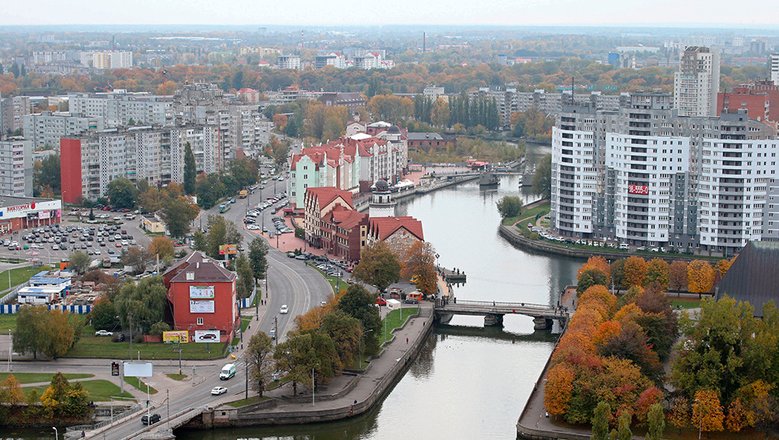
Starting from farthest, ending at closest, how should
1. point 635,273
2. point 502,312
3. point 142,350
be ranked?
point 635,273
point 502,312
point 142,350

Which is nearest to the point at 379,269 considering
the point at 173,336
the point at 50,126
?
the point at 173,336

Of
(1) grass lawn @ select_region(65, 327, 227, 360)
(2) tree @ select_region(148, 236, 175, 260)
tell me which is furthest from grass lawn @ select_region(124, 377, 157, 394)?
(2) tree @ select_region(148, 236, 175, 260)

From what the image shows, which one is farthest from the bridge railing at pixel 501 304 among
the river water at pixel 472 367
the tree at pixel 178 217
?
the tree at pixel 178 217

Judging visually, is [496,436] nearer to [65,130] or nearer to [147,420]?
[147,420]

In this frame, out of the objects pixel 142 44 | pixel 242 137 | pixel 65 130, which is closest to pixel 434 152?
pixel 242 137

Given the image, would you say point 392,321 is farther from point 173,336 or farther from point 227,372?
point 227,372

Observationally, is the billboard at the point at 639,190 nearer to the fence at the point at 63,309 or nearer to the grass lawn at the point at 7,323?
the fence at the point at 63,309
